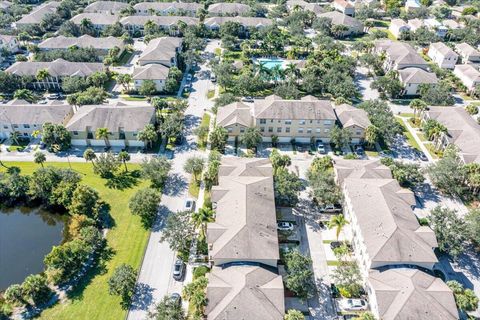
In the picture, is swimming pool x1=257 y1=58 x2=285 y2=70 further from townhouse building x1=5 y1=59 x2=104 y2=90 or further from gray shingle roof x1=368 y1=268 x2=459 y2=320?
gray shingle roof x1=368 y1=268 x2=459 y2=320

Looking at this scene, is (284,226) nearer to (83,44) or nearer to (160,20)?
(83,44)

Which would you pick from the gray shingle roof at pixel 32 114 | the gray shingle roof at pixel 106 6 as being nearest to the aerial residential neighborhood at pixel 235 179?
the gray shingle roof at pixel 32 114

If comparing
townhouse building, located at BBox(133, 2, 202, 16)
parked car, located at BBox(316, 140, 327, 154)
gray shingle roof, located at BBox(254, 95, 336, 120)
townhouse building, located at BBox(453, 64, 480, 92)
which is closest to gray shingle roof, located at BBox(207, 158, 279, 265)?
parked car, located at BBox(316, 140, 327, 154)

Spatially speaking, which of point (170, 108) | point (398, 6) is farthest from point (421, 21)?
point (170, 108)

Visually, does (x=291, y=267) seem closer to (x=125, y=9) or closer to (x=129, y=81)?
(x=129, y=81)

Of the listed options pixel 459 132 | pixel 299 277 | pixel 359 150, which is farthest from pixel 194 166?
pixel 459 132

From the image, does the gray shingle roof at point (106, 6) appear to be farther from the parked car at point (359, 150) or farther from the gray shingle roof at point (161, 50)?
the parked car at point (359, 150)
